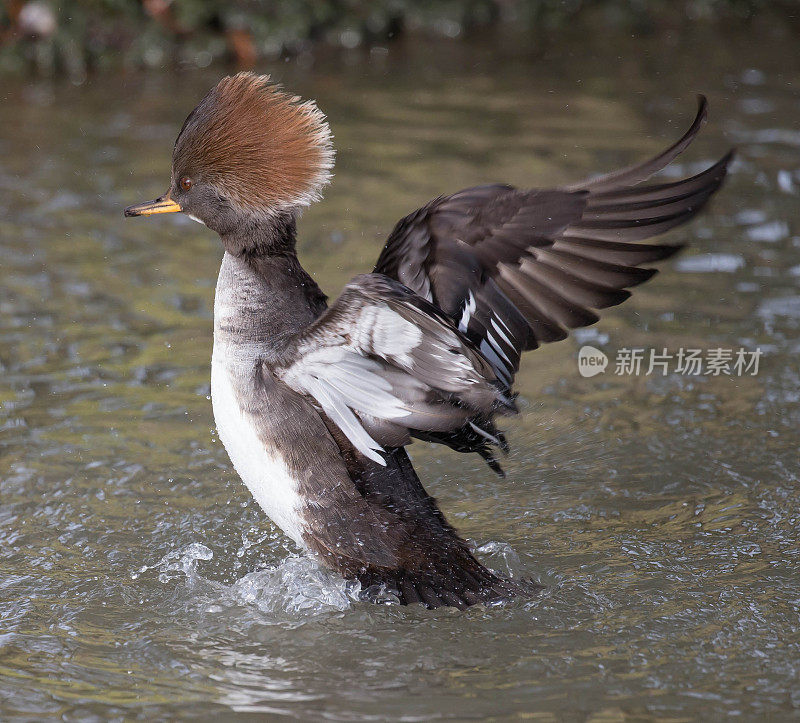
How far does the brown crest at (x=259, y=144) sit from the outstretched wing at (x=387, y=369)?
1.76 ft

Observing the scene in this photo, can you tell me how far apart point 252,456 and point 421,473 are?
1172 mm

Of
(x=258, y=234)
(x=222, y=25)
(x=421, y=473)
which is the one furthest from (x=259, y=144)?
(x=222, y=25)

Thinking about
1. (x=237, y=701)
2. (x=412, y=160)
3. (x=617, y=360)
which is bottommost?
(x=237, y=701)

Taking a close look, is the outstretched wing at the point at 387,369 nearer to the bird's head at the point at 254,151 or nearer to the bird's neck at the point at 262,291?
the bird's neck at the point at 262,291

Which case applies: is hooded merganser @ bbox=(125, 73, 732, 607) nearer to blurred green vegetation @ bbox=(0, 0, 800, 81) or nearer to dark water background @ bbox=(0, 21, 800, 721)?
dark water background @ bbox=(0, 21, 800, 721)

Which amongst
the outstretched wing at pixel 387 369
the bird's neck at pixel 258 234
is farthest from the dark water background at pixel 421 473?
the bird's neck at pixel 258 234

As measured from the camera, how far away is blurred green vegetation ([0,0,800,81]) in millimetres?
9422

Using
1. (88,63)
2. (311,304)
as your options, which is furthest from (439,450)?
(88,63)

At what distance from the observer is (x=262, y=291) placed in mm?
3619

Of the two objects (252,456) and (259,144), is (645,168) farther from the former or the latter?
(252,456)

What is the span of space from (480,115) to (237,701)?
5950mm

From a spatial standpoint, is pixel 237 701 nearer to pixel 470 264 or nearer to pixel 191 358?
pixel 470 264

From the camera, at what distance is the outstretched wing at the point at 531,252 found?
11.1 feet

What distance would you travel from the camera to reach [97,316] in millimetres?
5879
